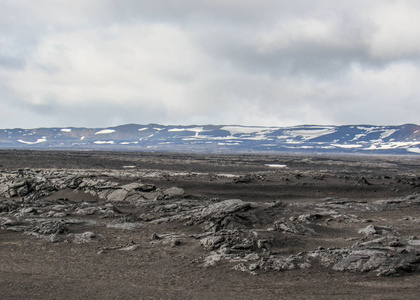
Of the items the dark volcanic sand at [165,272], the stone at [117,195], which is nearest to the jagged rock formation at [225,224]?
the stone at [117,195]

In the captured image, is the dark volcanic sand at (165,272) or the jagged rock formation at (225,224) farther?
the jagged rock formation at (225,224)

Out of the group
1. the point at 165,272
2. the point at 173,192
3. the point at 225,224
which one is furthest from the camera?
the point at 173,192

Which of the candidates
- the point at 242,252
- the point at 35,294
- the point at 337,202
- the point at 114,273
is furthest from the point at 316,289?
the point at 337,202

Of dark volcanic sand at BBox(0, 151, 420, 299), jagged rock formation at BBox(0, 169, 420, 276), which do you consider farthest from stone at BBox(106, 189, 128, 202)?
dark volcanic sand at BBox(0, 151, 420, 299)

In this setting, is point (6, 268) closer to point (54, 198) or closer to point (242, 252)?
point (242, 252)

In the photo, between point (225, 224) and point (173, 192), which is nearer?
point (225, 224)

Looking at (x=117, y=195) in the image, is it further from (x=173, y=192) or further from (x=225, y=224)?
(x=225, y=224)

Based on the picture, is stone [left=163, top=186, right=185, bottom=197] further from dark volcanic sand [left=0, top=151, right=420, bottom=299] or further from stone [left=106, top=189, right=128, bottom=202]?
dark volcanic sand [left=0, top=151, right=420, bottom=299]

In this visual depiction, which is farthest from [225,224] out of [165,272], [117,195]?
[117,195]

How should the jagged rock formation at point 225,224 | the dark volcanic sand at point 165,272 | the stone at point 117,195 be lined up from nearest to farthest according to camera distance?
the dark volcanic sand at point 165,272 < the jagged rock formation at point 225,224 < the stone at point 117,195

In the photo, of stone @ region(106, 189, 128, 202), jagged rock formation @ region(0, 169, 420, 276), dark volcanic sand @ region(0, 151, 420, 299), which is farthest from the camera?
stone @ region(106, 189, 128, 202)

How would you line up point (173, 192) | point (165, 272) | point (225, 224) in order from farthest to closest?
point (173, 192), point (225, 224), point (165, 272)

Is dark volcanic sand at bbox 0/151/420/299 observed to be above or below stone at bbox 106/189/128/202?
below

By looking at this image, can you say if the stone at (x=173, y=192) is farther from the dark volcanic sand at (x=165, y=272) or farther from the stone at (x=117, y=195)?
the dark volcanic sand at (x=165, y=272)
